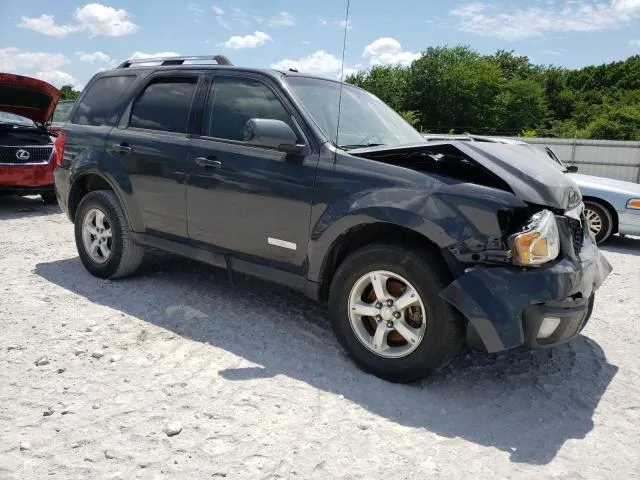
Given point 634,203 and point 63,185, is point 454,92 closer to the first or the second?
point 634,203

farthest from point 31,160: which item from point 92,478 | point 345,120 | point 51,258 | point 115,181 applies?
point 92,478

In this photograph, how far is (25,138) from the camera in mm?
8500

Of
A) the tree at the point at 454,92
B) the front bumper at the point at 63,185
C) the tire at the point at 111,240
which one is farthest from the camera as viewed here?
the tree at the point at 454,92

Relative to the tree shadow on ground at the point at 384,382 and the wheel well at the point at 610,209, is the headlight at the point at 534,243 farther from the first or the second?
the wheel well at the point at 610,209

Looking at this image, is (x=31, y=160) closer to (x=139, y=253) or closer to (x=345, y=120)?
(x=139, y=253)

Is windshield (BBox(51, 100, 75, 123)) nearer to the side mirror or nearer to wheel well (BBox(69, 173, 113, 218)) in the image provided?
wheel well (BBox(69, 173, 113, 218))

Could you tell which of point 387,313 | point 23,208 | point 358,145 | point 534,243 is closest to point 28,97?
point 23,208

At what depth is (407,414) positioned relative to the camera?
2.87 m

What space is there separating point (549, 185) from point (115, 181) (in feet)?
11.3

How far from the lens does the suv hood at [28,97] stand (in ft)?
26.7

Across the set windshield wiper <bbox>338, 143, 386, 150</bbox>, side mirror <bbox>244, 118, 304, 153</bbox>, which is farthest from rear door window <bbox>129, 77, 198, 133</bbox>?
windshield wiper <bbox>338, 143, 386, 150</bbox>

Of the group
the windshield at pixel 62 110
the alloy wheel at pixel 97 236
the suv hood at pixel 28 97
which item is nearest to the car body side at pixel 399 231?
the alloy wheel at pixel 97 236

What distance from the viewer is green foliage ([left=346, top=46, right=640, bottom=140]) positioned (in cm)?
6969

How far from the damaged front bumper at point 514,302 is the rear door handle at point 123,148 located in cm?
295
